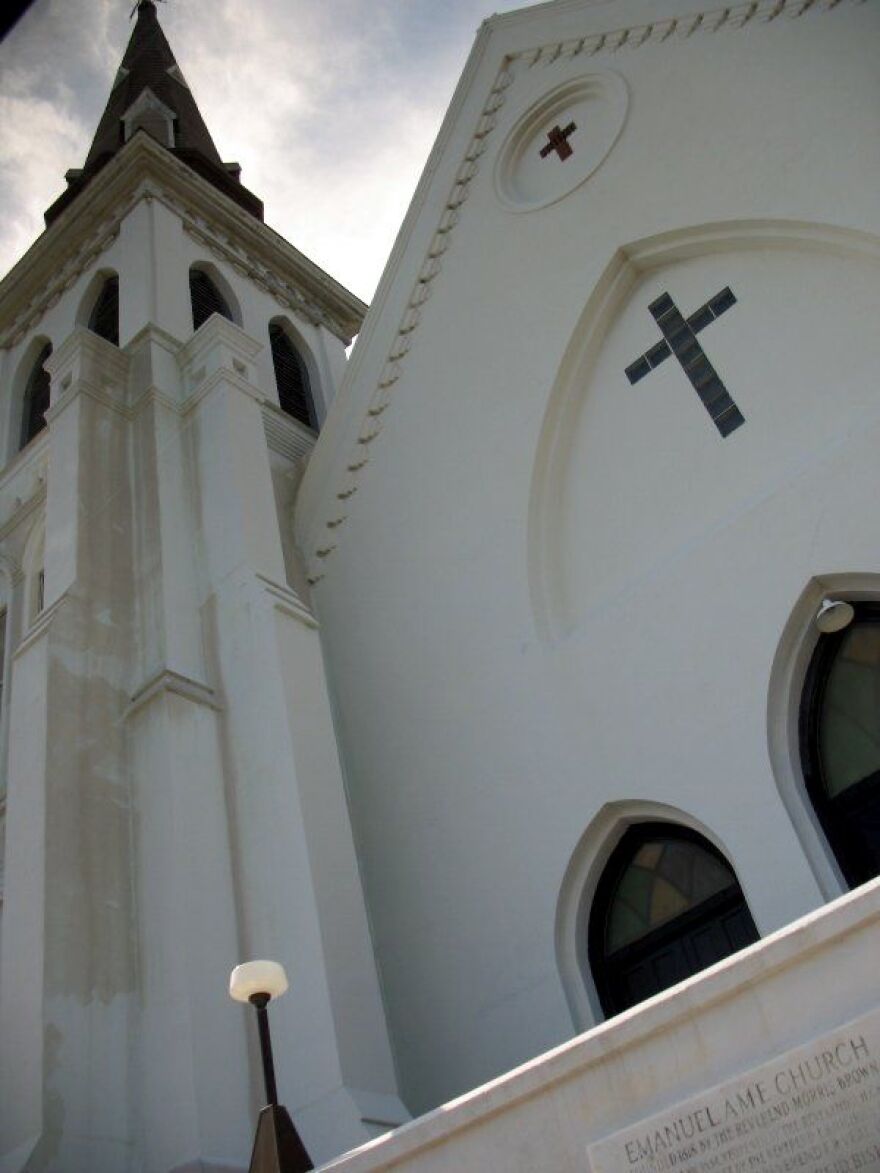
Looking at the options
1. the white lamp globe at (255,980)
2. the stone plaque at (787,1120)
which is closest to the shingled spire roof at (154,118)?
the white lamp globe at (255,980)

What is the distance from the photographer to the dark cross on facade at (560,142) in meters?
12.2

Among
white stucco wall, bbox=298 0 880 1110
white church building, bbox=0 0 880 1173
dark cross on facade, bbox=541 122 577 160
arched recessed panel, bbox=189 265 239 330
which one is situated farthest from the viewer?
arched recessed panel, bbox=189 265 239 330

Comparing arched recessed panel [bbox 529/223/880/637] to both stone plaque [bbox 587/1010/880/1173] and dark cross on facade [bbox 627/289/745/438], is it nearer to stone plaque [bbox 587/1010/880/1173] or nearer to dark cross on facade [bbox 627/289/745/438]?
dark cross on facade [bbox 627/289/745/438]

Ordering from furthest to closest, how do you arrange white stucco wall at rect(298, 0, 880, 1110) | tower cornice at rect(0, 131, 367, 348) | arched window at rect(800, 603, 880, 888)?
tower cornice at rect(0, 131, 367, 348) → white stucco wall at rect(298, 0, 880, 1110) → arched window at rect(800, 603, 880, 888)

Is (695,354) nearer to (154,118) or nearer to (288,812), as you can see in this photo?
(288,812)

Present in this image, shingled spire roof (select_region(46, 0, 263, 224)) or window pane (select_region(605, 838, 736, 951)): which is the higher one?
shingled spire roof (select_region(46, 0, 263, 224))

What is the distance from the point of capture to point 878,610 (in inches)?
316

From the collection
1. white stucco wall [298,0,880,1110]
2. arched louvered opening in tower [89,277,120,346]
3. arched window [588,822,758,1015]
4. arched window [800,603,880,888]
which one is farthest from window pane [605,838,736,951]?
arched louvered opening in tower [89,277,120,346]

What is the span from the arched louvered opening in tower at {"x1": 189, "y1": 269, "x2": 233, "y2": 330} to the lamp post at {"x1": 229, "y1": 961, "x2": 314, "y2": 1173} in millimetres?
12312

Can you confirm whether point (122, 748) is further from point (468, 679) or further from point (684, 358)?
point (684, 358)

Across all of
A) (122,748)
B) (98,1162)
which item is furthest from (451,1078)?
(122,748)

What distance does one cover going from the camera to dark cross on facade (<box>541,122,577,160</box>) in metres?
12.2

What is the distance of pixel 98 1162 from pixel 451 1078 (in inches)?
98.4

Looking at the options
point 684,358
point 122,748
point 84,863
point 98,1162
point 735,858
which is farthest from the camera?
point 684,358
